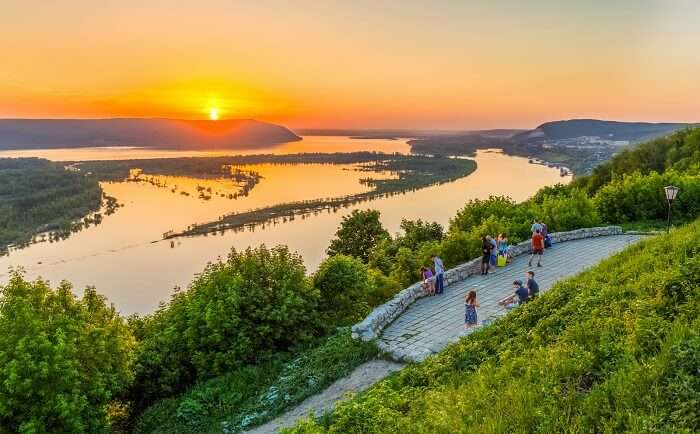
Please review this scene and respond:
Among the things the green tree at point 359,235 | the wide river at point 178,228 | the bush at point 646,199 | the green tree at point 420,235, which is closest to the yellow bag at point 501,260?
the bush at point 646,199

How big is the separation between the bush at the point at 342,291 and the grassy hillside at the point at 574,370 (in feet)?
15.7

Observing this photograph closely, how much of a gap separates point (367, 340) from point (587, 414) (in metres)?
6.19

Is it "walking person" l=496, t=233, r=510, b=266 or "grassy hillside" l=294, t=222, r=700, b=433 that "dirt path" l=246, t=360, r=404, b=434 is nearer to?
"grassy hillside" l=294, t=222, r=700, b=433

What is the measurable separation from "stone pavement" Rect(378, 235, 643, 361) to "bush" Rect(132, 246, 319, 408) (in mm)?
2644

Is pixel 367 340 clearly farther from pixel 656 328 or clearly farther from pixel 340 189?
pixel 340 189

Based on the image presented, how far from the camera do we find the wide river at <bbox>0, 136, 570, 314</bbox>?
43.4 meters

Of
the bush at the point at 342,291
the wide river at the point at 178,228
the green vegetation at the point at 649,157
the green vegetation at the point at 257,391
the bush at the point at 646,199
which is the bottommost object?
the wide river at the point at 178,228

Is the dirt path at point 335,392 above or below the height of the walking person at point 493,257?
below

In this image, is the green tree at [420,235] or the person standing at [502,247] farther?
the green tree at [420,235]

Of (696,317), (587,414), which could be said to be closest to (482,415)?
(587,414)

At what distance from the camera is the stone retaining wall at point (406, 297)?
35.7 ft

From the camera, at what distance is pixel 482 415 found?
5.47 meters

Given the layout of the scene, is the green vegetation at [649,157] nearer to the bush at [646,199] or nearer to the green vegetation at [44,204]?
the bush at [646,199]

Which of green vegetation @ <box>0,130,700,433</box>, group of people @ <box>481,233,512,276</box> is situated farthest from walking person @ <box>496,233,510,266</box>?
green vegetation @ <box>0,130,700,433</box>
